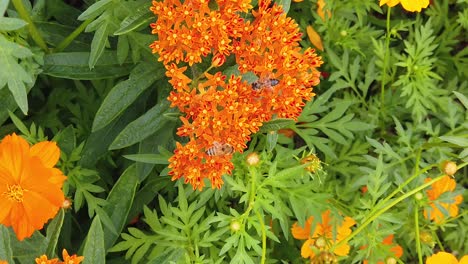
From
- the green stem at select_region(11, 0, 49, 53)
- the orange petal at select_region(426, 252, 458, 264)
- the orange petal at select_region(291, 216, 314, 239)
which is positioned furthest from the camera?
the orange petal at select_region(291, 216, 314, 239)

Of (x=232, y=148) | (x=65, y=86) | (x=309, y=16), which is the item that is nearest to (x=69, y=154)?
(x=65, y=86)

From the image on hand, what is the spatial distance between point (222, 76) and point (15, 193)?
2.08 ft

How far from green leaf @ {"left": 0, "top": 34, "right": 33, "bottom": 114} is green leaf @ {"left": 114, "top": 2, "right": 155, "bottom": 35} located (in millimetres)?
248

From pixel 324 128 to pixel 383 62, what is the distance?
0.38 m

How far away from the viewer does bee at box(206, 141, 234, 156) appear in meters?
1.52

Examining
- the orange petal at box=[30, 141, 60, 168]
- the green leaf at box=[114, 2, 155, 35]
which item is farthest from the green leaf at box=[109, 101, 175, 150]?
the green leaf at box=[114, 2, 155, 35]

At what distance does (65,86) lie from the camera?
2.27m

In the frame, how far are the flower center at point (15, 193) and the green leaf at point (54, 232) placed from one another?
0.37 ft

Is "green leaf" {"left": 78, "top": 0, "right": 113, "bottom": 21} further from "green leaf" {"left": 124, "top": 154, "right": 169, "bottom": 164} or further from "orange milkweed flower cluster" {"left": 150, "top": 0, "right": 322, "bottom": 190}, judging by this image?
"green leaf" {"left": 124, "top": 154, "right": 169, "bottom": 164}

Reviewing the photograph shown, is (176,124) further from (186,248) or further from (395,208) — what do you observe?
(395,208)

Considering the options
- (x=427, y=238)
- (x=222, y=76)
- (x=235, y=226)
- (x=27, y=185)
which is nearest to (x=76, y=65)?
(x=27, y=185)

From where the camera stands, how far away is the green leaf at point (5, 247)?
1537mm

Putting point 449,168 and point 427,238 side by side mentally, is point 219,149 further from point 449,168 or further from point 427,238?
point 427,238

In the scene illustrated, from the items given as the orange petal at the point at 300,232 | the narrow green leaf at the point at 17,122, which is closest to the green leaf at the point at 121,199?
the narrow green leaf at the point at 17,122
